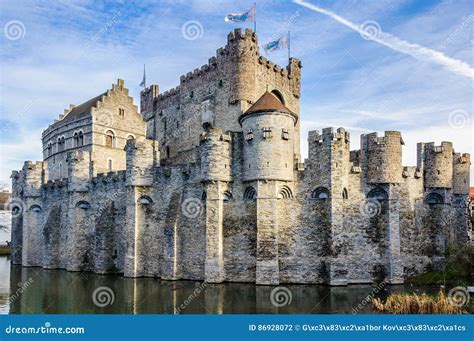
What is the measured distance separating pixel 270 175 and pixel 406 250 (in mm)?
9046

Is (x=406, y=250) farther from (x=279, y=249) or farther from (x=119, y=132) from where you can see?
(x=119, y=132)

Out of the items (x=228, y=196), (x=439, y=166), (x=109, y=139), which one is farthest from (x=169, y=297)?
(x=109, y=139)

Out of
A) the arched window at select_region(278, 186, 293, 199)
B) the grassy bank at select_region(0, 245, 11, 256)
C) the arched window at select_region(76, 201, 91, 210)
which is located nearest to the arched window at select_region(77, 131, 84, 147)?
the arched window at select_region(76, 201, 91, 210)

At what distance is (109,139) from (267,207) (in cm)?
2143

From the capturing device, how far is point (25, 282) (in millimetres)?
25672

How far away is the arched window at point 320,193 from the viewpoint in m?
23.0

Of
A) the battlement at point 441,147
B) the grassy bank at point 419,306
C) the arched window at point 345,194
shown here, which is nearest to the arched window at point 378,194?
the arched window at point 345,194

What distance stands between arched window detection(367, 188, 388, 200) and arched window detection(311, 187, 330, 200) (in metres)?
2.67

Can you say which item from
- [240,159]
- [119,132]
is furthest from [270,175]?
[119,132]

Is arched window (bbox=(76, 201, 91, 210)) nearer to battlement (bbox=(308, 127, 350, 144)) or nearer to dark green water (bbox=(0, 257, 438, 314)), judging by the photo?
dark green water (bbox=(0, 257, 438, 314))

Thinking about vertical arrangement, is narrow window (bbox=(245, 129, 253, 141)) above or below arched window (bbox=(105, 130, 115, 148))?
below

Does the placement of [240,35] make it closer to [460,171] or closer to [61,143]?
[460,171]

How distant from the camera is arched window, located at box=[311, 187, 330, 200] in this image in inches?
904

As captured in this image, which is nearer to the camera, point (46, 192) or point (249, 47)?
point (249, 47)
